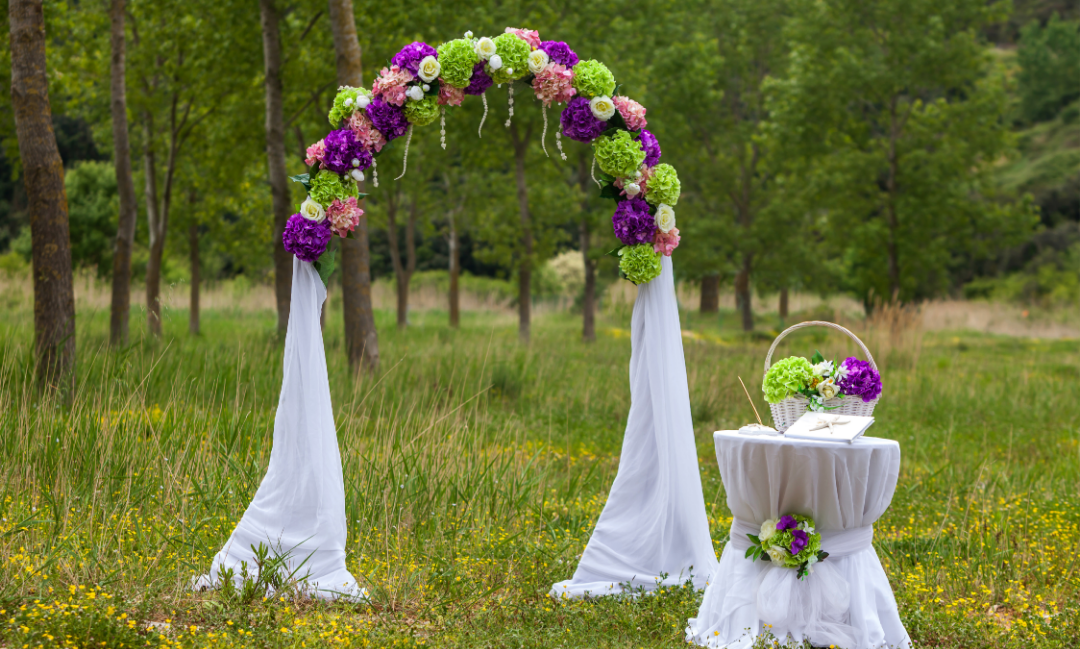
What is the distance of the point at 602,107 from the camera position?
4430 mm

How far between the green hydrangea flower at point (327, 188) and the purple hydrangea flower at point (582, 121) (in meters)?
1.24

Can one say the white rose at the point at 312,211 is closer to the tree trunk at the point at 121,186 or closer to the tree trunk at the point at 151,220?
the tree trunk at the point at 121,186

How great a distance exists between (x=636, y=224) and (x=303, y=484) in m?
2.19

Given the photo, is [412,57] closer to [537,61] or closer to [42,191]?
[537,61]

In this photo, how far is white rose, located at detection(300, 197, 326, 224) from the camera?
13.8 feet

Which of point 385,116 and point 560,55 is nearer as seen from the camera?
point 385,116

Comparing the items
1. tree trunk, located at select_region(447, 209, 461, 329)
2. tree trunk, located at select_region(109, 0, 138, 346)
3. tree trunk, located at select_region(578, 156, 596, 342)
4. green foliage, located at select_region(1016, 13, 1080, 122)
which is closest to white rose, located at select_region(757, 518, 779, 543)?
tree trunk, located at select_region(109, 0, 138, 346)

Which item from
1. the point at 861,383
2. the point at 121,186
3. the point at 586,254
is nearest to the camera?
the point at 861,383

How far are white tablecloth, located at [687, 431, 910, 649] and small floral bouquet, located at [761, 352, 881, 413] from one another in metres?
0.30

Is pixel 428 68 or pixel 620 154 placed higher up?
pixel 428 68

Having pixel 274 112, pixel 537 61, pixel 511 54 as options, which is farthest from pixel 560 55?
pixel 274 112

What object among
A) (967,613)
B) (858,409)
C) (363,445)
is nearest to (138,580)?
(363,445)

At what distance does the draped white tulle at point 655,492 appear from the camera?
4.27 m

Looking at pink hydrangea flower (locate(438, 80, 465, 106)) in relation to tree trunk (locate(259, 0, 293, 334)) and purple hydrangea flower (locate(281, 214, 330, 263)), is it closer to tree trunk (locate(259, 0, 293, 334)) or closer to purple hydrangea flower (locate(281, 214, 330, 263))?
purple hydrangea flower (locate(281, 214, 330, 263))
